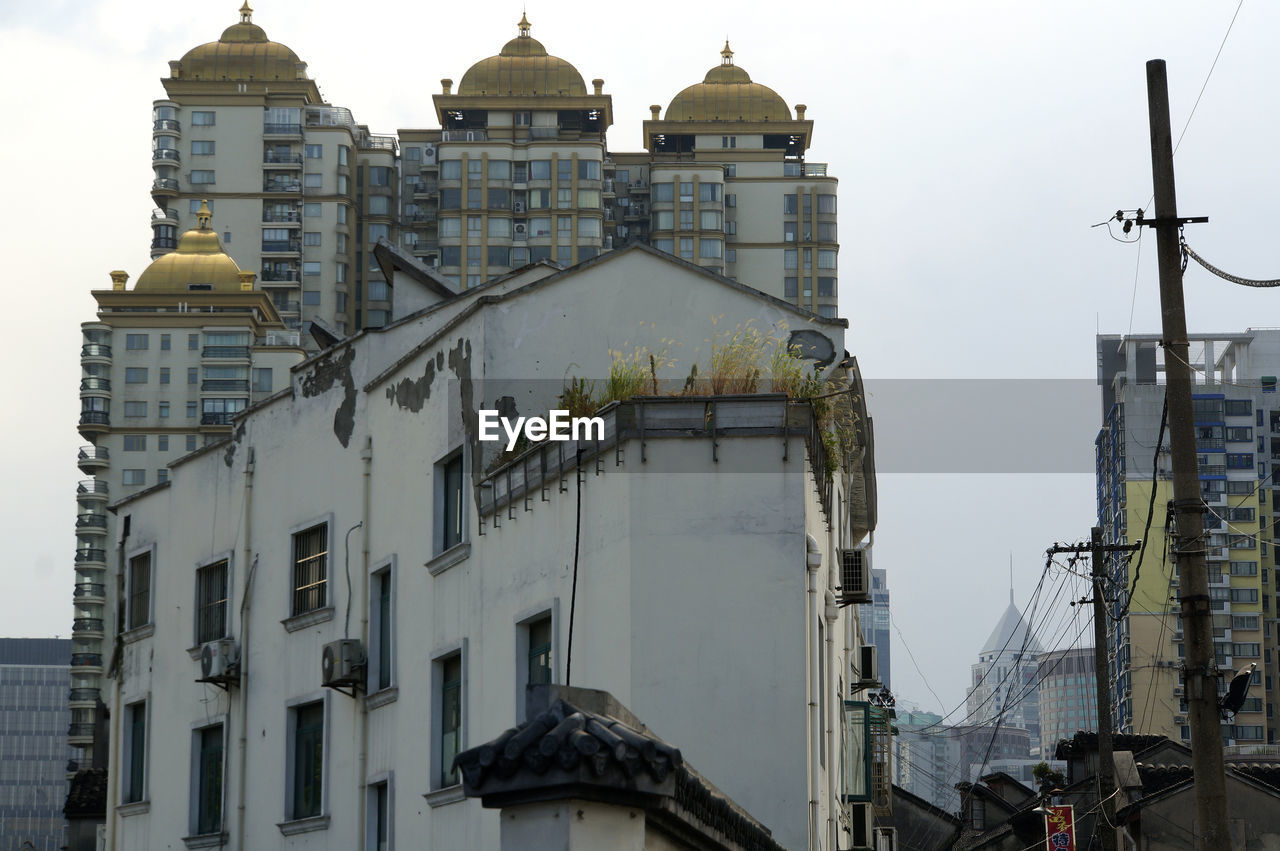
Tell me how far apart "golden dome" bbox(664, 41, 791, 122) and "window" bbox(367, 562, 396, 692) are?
113740mm

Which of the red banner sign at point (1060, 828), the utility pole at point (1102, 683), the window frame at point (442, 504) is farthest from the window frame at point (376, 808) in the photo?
the red banner sign at point (1060, 828)

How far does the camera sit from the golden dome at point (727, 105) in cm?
13500

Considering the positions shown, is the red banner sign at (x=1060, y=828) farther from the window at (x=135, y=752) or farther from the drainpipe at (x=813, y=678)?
the drainpipe at (x=813, y=678)

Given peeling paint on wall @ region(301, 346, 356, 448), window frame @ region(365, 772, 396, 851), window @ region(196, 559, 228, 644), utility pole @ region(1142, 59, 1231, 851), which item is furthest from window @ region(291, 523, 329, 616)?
utility pole @ region(1142, 59, 1231, 851)

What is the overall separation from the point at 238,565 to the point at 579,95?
105 meters

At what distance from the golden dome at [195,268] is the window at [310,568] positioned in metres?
Answer: 99.0

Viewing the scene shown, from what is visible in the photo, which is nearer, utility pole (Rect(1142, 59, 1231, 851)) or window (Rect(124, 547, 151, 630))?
utility pole (Rect(1142, 59, 1231, 851))

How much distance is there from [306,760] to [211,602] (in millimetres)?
4267

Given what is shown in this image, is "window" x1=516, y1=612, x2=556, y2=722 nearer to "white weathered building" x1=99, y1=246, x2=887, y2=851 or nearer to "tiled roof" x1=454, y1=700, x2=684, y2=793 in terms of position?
"white weathered building" x1=99, y1=246, x2=887, y2=851

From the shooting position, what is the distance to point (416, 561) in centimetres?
2286

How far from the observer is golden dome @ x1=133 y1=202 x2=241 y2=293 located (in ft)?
402

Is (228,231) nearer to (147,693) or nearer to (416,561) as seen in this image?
(147,693)

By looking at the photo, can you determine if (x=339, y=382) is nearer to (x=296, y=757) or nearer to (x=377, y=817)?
(x=296, y=757)

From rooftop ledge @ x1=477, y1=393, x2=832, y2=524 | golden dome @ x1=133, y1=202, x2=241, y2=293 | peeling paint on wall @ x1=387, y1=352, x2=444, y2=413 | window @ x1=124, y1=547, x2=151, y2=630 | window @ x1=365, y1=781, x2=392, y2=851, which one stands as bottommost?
window @ x1=365, y1=781, x2=392, y2=851
